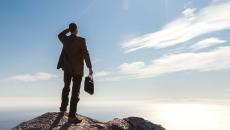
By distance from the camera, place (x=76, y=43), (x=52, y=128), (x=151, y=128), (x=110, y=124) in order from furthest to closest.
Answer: (x=151, y=128) < (x=110, y=124) < (x=76, y=43) < (x=52, y=128)

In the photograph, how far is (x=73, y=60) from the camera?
40.8 ft

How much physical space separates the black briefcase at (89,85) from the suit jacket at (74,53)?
1.98 ft

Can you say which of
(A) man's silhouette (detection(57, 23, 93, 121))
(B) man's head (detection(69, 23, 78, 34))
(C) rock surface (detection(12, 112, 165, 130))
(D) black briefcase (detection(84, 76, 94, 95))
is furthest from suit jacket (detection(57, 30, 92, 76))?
(C) rock surface (detection(12, 112, 165, 130))

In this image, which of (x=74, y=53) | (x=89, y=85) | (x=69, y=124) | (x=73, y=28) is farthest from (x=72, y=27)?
(x=69, y=124)

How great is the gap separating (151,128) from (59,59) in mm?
5270

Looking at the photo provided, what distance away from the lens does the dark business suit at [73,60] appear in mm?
12398

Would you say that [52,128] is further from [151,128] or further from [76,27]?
[151,128]

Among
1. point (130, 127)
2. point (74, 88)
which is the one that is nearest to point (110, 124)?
point (130, 127)

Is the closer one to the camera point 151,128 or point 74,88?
point 74,88

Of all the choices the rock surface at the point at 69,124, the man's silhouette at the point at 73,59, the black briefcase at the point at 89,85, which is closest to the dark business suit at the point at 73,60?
the man's silhouette at the point at 73,59

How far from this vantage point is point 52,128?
11391 mm

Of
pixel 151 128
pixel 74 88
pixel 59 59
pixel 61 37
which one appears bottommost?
pixel 151 128

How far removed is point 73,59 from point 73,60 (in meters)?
0.04

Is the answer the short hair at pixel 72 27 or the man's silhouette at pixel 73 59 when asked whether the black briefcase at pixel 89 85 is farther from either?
the short hair at pixel 72 27
